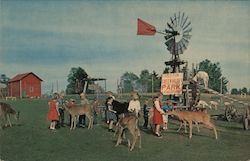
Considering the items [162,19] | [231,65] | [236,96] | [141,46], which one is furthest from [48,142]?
[236,96]

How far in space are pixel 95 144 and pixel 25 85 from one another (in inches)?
70.9

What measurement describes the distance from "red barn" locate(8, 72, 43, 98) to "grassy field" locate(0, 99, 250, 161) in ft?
0.71

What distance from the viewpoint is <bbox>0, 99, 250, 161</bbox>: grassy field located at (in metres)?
7.29

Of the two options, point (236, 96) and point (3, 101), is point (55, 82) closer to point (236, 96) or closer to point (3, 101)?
point (3, 101)

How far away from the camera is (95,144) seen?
8.20m

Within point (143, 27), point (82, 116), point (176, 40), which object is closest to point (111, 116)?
point (82, 116)

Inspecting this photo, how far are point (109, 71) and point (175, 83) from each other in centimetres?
393

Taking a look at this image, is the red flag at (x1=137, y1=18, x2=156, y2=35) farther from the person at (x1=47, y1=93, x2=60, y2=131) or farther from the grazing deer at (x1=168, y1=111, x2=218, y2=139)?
the person at (x1=47, y1=93, x2=60, y2=131)

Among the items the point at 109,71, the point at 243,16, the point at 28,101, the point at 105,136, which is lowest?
the point at 105,136

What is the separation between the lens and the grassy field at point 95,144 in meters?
7.29

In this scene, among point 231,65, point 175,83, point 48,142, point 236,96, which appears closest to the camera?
point 48,142

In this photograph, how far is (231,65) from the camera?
8688mm

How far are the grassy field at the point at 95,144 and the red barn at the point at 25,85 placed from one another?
0.71 ft

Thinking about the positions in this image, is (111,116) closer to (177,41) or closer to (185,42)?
(185,42)
